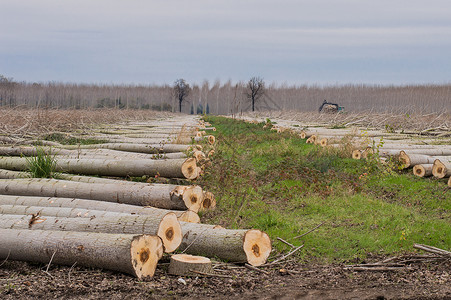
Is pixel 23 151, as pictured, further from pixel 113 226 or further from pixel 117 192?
pixel 113 226

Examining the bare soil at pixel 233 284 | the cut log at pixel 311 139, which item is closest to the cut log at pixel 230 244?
the bare soil at pixel 233 284

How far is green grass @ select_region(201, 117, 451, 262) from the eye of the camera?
Answer: 6.16 m

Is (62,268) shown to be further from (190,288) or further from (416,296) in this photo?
(416,296)

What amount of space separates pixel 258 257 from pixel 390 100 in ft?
143

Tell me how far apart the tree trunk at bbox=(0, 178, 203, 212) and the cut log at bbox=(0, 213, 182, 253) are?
153 cm

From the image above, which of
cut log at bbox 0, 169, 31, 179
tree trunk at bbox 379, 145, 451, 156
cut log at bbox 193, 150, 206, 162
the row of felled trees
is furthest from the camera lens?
the row of felled trees

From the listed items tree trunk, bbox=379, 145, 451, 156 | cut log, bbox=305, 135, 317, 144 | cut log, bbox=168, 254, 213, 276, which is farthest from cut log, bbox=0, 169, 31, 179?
cut log, bbox=305, 135, 317, 144

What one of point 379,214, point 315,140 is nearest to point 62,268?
point 379,214

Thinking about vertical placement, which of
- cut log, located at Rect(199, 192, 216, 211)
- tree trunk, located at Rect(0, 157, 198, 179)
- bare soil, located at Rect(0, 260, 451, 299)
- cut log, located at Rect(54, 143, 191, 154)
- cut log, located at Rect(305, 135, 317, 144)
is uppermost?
cut log, located at Rect(305, 135, 317, 144)

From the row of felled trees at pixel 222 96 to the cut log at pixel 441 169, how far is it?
2699cm

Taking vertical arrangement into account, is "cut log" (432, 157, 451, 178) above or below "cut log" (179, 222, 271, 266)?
above

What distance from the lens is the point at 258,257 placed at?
16.8 ft

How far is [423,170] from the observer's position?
34.9 feet

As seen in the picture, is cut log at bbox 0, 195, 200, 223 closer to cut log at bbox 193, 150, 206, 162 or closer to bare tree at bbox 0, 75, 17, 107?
cut log at bbox 193, 150, 206, 162
